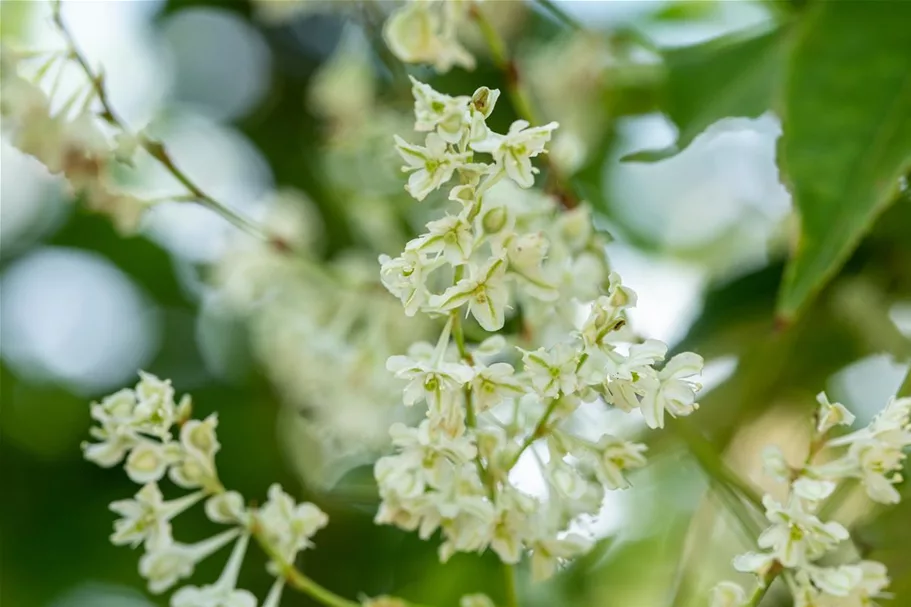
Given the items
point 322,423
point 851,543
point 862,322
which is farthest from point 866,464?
point 322,423

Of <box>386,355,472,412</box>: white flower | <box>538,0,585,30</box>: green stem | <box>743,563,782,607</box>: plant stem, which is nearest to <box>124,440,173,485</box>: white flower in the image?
<box>386,355,472,412</box>: white flower

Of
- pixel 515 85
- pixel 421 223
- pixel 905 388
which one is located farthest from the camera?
pixel 421 223

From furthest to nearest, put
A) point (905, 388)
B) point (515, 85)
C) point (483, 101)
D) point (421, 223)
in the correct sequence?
point (421, 223), point (515, 85), point (905, 388), point (483, 101)

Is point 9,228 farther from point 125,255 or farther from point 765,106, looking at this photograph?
point 765,106

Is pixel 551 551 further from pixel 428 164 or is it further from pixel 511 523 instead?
pixel 428 164

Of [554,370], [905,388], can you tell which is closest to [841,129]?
[905,388]

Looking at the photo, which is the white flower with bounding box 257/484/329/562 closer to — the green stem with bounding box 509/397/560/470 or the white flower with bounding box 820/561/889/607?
the green stem with bounding box 509/397/560/470

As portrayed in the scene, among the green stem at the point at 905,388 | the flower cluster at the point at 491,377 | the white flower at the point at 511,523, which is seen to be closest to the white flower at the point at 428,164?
the flower cluster at the point at 491,377
